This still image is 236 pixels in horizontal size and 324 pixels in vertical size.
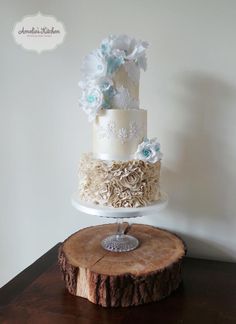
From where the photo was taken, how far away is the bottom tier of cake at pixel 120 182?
0.84 m

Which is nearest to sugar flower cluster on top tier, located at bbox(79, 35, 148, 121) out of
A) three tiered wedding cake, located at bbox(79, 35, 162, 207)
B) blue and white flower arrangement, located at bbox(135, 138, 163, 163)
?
three tiered wedding cake, located at bbox(79, 35, 162, 207)

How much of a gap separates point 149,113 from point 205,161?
0.82 feet

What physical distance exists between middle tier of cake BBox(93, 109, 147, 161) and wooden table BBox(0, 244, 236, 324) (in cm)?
39

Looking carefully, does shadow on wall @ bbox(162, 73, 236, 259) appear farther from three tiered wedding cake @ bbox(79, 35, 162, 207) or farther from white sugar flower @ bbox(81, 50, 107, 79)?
white sugar flower @ bbox(81, 50, 107, 79)

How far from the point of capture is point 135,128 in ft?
2.94

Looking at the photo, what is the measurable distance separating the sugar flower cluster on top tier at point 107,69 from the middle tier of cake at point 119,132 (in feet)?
0.09

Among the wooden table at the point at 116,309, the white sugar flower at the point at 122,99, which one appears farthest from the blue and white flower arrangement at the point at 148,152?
the wooden table at the point at 116,309

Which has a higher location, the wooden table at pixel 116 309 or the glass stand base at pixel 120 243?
the glass stand base at pixel 120 243

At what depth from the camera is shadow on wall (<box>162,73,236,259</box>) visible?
103 centimetres

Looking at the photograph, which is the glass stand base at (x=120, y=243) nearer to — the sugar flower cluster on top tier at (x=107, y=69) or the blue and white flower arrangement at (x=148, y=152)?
the blue and white flower arrangement at (x=148, y=152)

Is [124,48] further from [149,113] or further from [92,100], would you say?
[149,113]

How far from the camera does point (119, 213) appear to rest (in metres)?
0.82

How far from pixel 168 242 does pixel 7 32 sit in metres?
0.96

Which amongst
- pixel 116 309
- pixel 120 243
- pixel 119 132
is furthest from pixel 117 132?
pixel 116 309
